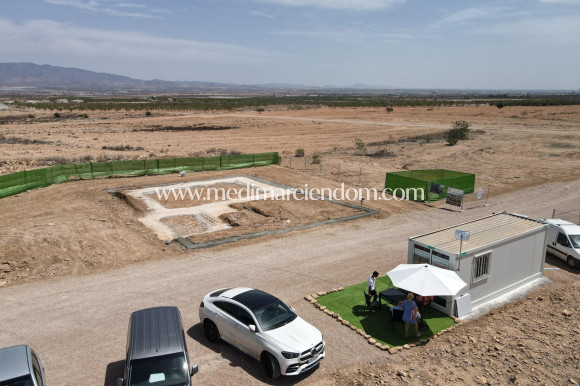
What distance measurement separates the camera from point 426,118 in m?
93.1

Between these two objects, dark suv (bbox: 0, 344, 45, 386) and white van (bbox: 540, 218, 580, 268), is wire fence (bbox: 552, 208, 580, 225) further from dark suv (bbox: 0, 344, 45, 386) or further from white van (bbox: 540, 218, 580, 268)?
dark suv (bbox: 0, 344, 45, 386)

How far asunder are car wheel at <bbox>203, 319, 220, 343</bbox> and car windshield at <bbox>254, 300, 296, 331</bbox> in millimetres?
1579

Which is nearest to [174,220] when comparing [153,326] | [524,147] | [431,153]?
[153,326]

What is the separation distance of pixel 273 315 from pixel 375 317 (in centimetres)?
395

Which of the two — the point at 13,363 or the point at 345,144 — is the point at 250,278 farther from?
the point at 345,144

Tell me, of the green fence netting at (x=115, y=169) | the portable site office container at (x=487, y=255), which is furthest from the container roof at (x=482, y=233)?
the green fence netting at (x=115, y=169)

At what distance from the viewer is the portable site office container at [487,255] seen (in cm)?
1338

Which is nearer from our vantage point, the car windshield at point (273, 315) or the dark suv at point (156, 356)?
the dark suv at point (156, 356)

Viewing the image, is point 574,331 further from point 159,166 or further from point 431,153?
point 431,153

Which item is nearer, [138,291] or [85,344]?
[85,344]

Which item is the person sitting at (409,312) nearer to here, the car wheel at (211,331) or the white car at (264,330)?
the white car at (264,330)

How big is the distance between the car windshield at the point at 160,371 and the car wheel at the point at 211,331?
103 inches

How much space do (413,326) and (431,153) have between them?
123 feet

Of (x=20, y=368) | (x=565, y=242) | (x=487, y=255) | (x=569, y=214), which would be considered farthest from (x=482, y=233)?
(x=569, y=214)
